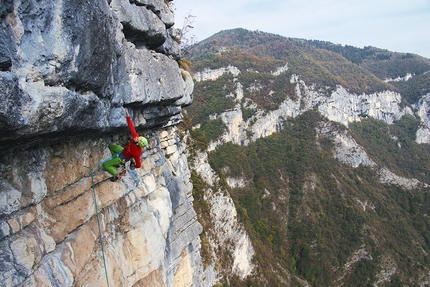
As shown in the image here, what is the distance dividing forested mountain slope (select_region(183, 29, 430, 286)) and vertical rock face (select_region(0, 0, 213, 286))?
14553 millimetres

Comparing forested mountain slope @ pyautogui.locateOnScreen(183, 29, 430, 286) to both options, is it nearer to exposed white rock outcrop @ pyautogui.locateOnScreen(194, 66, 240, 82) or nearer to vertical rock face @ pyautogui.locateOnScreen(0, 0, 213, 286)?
exposed white rock outcrop @ pyautogui.locateOnScreen(194, 66, 240, 82)

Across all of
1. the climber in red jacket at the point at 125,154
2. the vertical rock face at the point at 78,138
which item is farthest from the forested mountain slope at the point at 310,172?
the climber in red jacket at the point at 125,154

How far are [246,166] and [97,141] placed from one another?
68285mm

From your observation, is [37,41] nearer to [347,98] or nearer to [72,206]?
[72,206]

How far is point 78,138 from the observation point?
4992 mm

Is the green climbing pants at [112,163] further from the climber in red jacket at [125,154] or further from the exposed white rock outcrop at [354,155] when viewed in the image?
the exposed white rock outcrop at [354,155]

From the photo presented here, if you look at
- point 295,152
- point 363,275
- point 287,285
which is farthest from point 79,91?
point 295,152

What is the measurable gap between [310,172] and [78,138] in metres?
71.6

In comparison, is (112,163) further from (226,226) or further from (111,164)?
(226,226)

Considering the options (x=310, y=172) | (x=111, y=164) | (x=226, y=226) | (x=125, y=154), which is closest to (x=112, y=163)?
(x=111, y=164)

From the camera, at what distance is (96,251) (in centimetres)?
512

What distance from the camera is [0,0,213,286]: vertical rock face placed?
2938 mm

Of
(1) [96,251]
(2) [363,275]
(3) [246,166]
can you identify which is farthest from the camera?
(3) [246,166]

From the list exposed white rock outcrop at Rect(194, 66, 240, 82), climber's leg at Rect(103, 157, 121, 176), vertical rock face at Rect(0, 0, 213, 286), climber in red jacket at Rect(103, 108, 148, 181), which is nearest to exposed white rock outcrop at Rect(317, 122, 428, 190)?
exposed white rock outcrop at Rect(194, 66, 240, 82)
